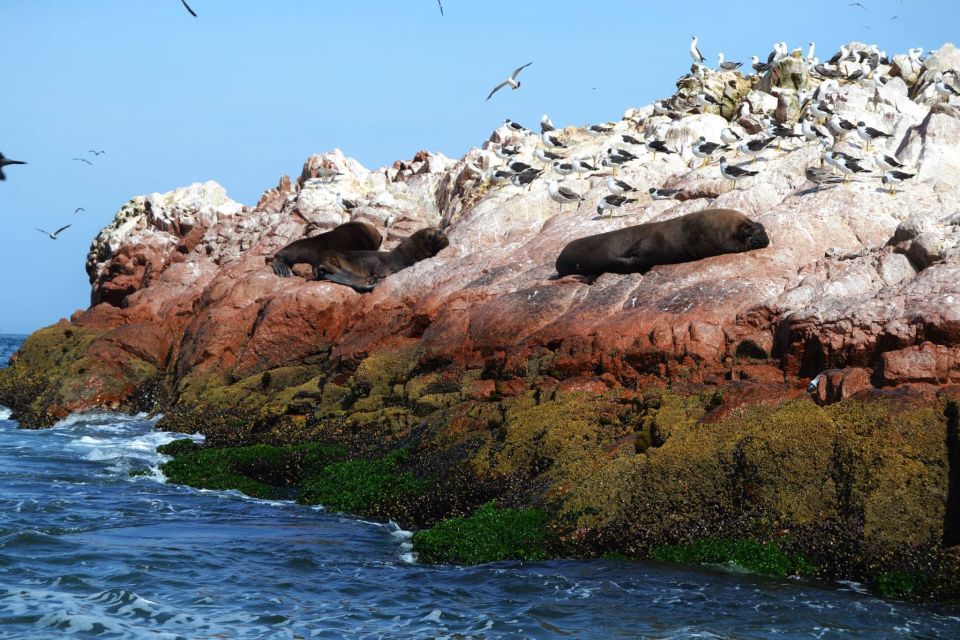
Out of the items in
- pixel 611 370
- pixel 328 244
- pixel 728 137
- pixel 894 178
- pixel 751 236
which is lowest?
pixel 611 370

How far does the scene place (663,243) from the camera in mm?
18578

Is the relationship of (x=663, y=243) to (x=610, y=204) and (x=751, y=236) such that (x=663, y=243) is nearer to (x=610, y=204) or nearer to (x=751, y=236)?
(x=751, y=236)

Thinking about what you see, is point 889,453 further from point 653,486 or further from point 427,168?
point 427,168

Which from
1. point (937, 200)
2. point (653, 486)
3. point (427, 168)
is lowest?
point (653, 486)

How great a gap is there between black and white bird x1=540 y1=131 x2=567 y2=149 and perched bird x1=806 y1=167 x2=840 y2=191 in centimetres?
1371

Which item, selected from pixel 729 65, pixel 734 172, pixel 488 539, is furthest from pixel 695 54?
pixel 488 539

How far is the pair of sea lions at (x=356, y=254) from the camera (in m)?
25.5

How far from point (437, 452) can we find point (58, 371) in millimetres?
16287

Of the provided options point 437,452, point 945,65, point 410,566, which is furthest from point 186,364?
point 945,65

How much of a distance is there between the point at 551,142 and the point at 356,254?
372 inches

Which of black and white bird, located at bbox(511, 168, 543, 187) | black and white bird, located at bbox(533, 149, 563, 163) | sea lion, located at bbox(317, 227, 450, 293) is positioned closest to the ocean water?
sea lion, located at bbox(317, 227, 450, 293)

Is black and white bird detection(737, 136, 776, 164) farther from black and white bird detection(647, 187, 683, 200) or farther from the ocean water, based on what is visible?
the ocean water

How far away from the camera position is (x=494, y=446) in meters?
13.4

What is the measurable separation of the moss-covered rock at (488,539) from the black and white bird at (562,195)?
1375cm
